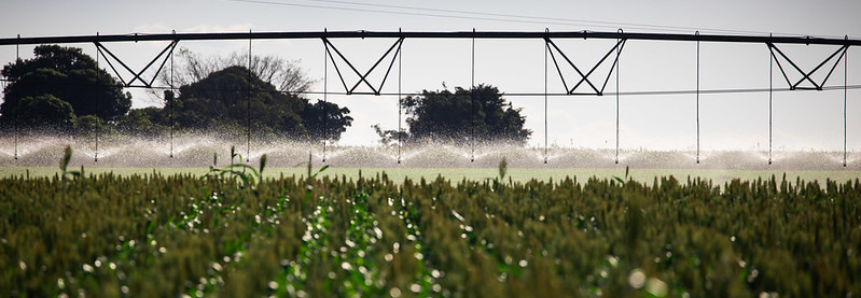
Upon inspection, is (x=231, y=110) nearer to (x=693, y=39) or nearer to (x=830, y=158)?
(x=693, y=39)

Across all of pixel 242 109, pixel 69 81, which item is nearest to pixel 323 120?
pixel 242 109

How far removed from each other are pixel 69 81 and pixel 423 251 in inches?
1598

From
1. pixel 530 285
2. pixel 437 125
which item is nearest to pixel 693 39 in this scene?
pixel 530 285

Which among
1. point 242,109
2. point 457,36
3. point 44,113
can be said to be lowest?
point 44,113

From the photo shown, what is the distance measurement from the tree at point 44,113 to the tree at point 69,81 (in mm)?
1764

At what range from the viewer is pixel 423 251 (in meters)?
4.73

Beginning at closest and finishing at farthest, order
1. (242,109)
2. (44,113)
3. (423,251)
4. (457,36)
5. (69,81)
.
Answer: (423,251) < (457,36) < (44,113) < (69,81) < (242,109)

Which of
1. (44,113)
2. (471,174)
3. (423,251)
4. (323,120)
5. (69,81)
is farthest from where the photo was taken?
(323,120)

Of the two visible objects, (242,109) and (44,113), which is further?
(242,109)

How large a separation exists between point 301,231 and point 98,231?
1.78 meters

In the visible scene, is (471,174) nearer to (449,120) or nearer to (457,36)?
(457,36)

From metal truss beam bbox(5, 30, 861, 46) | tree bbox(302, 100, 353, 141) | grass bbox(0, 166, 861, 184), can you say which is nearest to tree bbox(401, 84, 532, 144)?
tree bbox(302, 100, 353, 141)

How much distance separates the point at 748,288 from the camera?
3.88 metres

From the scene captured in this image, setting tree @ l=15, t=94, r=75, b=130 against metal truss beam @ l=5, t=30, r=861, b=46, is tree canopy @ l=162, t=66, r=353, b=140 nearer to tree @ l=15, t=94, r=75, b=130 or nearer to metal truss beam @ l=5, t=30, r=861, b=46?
tree @ l=15, t=94, r=75, b=130
